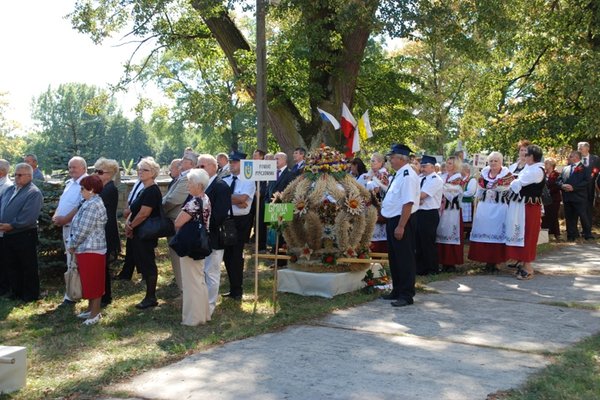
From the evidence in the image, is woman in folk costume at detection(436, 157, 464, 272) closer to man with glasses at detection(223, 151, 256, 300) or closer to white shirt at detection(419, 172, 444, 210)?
white shirt at detection(419, 172, 444, 210)

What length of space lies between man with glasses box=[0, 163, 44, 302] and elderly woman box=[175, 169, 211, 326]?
2626 millimetres

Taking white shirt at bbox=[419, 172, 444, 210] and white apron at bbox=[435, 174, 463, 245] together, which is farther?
white apron at bbox=[435, 174, 463, 245]

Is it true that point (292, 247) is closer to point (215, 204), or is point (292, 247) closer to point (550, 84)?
point (215, 204)

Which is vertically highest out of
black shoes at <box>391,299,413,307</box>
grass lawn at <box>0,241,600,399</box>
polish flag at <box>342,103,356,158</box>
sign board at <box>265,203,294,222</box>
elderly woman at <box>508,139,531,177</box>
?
polish flag at <box>342,103,356,158</box>

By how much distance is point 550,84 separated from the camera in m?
18.2

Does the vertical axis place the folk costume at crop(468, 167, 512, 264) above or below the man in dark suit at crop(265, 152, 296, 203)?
below

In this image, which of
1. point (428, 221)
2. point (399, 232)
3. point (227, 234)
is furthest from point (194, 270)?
point (428, 221)

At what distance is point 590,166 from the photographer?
15.4 meters

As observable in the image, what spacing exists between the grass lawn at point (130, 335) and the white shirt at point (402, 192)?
1228 millimetres

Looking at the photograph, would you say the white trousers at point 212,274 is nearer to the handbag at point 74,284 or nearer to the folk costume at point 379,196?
the handbag at point 74,284

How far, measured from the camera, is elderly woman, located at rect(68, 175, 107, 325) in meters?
7.71

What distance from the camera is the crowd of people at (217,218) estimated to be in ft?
25.5

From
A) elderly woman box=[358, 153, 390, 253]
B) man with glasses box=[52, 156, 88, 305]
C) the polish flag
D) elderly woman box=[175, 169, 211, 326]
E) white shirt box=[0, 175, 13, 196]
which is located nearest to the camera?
elderly woman box=[175, 169, 211, 326]

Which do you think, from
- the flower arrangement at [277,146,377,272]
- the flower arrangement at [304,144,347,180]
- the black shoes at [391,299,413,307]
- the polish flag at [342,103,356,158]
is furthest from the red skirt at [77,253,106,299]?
the polish flag at [342,103,356,158]
